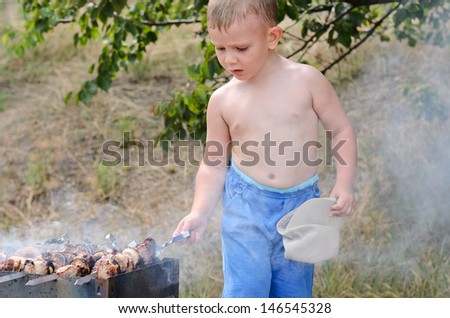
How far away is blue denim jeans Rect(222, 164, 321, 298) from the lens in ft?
8.78

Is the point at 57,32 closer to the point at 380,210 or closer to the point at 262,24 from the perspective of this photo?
the point at 380,210

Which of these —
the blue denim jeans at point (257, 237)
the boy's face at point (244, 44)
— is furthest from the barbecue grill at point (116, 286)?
the boy's face at point (244, 44)

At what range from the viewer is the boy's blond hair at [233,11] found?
2.54 metres

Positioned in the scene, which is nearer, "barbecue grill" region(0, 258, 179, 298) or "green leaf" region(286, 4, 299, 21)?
"barbecue grill" region(0, 258, 179, 298)

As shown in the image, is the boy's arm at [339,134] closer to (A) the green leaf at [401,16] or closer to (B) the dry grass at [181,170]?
(A) the green leaf at [401,16]

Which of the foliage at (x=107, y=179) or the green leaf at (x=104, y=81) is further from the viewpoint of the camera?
the foliage at (x=107, y=179)

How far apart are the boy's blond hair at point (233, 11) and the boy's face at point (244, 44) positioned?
1 centimetres

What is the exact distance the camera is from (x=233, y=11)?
99.9 inches

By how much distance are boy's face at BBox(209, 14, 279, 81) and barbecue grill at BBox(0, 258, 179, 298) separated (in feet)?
2.22

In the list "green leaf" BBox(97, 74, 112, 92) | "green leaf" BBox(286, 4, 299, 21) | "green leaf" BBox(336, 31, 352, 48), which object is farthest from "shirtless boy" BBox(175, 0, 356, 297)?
"green leaf" BBox(97, 74, 112, 92)

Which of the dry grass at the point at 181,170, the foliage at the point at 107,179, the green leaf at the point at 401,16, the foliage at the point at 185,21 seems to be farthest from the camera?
the foliage at the point at 107,179

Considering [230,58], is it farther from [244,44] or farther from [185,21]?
[185,21]

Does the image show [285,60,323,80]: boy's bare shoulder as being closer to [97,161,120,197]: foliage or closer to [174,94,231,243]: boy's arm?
[174,94,231,243]: boy's arm
